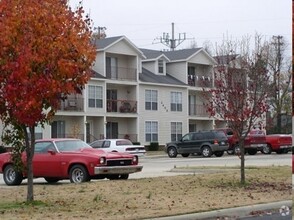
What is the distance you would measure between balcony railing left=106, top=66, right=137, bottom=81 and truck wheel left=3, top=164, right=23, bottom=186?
33.2 metres

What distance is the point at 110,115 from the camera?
173 ft

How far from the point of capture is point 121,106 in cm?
5406

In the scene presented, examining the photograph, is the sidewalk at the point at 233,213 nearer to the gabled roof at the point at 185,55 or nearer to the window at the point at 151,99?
the window at the point at 151,99

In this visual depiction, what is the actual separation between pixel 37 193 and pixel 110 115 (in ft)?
120

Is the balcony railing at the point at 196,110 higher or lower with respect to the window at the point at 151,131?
higher

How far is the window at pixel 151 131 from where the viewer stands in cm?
5640


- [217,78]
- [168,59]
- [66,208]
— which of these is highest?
[168,59]

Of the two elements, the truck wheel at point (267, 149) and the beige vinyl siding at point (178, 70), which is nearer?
the truck wheel at point (267, 149)

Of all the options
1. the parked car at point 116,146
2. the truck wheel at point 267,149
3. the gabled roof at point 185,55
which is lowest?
the truck wheel at point 267,149

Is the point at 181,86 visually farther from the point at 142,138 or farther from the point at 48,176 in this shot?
→ the point at 48,176

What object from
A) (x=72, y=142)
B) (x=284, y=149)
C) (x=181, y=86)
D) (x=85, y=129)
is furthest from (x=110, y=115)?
(x=72, y=142)

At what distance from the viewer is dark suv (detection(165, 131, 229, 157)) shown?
41.8 metres

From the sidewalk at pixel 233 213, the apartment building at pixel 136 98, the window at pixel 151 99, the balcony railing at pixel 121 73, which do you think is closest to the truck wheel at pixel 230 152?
the apartment building at pixel 136 98

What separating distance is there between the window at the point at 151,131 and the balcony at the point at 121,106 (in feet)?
7.61
